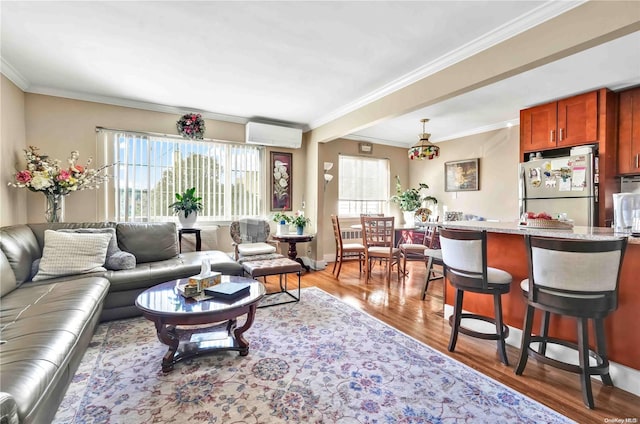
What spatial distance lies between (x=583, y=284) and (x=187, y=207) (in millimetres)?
4136

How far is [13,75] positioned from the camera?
307 cm

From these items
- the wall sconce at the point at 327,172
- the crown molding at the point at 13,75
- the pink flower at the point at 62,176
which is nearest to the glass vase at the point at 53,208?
the pink flower at the point at 62,176

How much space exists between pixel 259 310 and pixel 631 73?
15.4ft

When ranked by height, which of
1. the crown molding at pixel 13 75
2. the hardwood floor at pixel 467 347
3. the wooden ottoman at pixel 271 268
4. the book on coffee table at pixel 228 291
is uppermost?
the crown molding at pixel 13 75

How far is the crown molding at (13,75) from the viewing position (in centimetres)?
289

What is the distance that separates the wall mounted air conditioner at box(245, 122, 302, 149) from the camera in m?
4.62

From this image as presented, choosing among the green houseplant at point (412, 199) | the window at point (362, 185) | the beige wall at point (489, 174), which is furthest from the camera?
the green houseplant at point (412, 199)

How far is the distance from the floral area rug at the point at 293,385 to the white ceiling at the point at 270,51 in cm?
256

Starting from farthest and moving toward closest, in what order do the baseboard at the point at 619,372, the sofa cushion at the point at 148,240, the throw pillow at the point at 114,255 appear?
the sofa cushion at the point at 148,240 → the throw pillow at the point at 114,255 → the baseboard at the point at 619,372

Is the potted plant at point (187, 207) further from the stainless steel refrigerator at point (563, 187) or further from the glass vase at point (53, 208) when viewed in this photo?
the stainless steel refrigerator at point (563, 187)

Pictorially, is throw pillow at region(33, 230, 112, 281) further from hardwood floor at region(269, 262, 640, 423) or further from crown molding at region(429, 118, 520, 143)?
crown molding at region(429, 118, 520, 143)

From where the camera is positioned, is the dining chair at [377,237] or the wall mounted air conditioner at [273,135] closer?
the dining chair at [377,237]

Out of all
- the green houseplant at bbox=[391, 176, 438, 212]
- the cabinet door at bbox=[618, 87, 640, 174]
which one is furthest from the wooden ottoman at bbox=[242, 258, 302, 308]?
the cabinet door at bbox=[618, 87, 640, 174]

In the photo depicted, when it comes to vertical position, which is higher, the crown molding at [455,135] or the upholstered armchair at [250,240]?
the crown molding at [455,135]
